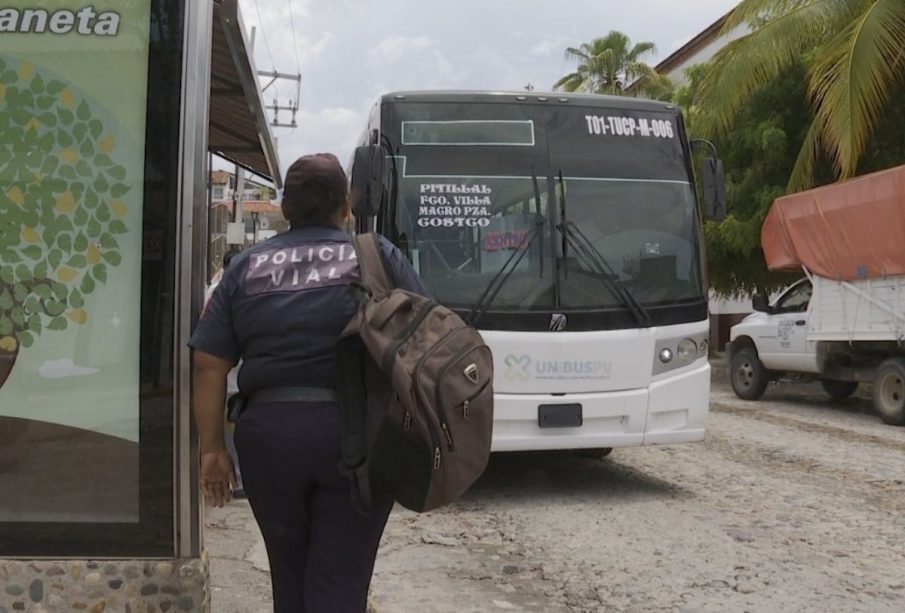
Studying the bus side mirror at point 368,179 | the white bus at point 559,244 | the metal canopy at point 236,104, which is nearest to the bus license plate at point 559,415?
the white bus at point 559,244

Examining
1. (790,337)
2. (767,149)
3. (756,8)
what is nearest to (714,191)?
(790,337)

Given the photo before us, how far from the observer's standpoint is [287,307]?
2746 mm

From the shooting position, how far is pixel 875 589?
4906mm

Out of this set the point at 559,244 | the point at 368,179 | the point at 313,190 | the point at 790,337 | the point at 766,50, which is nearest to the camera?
the point at 313,190

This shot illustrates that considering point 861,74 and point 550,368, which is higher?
point 861,74

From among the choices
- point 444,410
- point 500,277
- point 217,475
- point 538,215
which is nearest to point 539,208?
point 538,215

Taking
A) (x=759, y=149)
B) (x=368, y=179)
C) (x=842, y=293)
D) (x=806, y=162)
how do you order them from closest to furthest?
(x=368, y=179) < (x=842, y=293) < (x=806, y=162) < (x=759, y=149)

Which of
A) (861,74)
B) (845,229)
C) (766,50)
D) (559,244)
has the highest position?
(766,50)

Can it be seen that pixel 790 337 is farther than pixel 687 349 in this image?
Yes

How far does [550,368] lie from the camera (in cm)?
693

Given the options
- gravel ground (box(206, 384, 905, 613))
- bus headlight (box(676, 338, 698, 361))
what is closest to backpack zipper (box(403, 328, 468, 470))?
gravel ground (box(206, 384, 905, 613))

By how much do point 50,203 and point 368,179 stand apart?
3669 millimetres

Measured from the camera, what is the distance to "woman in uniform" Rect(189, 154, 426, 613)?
8.90 feet

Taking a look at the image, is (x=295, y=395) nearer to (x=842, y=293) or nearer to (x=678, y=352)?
(x=678, y=352)
